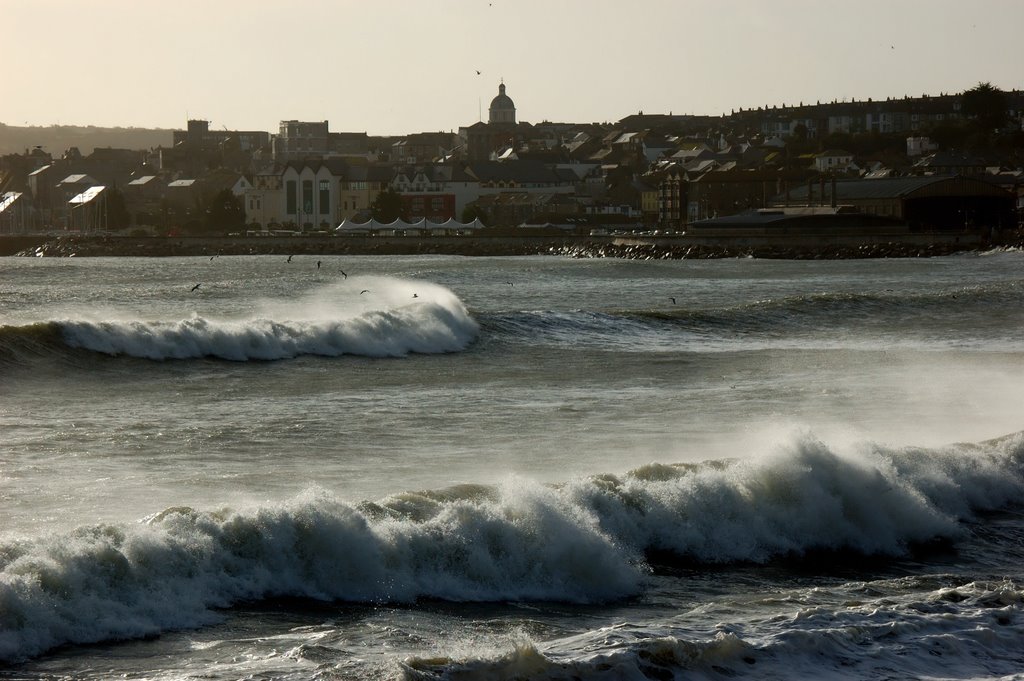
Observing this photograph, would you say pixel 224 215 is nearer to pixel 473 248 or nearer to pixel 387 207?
pixel 387 207

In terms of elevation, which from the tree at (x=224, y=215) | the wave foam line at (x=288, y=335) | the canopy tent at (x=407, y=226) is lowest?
the wave foam line at (x=288, y=335)

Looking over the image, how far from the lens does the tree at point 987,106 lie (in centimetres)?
15038


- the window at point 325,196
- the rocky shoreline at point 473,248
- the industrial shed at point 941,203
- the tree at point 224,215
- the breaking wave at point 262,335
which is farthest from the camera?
the window at point 325,196

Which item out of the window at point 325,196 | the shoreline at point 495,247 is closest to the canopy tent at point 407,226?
the shoreline at point 495,247

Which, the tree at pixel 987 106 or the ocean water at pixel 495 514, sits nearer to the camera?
the ocean water at pixel 495 514

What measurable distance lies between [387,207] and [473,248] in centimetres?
2348

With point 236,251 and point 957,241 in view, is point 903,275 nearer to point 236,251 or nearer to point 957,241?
point 957,241

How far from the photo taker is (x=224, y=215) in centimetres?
12700

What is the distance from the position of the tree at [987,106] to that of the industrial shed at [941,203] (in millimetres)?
55500

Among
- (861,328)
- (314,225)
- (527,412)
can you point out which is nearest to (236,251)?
(314,225)

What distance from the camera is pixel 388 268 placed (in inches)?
3019

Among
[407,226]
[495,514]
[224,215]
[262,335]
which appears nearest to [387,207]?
[407,226]

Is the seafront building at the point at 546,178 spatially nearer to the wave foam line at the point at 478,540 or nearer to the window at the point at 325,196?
the window at the point at 325,196

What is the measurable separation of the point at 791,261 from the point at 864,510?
69073 millimetres
